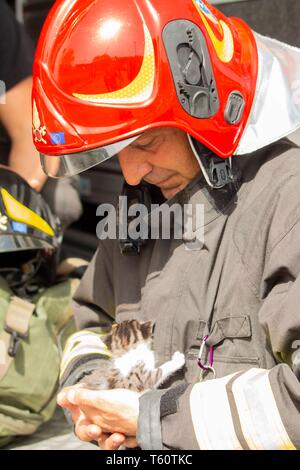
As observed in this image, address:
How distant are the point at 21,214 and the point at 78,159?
1185 mm

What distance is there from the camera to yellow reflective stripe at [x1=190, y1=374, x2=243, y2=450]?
1.80 m

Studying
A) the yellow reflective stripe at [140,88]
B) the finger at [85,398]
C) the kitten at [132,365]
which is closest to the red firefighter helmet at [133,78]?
the yellow reflective stripe at [140,88]

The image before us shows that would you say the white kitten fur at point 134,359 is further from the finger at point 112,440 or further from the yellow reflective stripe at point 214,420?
the yellow reflective stripe at point 214,420

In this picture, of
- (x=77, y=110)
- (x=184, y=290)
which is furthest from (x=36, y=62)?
(x=184, y=290)

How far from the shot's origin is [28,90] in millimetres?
3873

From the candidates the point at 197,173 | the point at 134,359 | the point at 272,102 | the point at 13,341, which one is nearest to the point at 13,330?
the point at 13,341

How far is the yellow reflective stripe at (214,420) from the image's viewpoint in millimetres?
1798

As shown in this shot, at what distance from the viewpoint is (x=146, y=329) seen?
2.17 meters

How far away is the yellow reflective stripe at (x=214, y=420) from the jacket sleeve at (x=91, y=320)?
503mm

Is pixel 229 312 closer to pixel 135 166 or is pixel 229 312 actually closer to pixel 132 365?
pixel 132 365

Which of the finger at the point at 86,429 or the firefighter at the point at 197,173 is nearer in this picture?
the firefighter at the point at 197,173

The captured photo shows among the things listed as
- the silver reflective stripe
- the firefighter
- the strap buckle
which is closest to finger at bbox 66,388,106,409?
the firefighter
